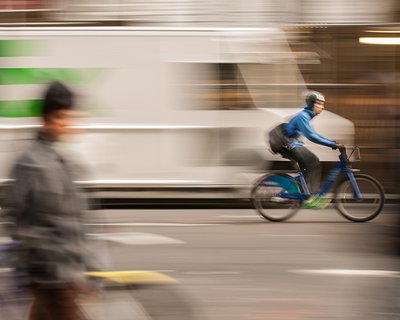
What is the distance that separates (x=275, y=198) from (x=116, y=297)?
7867 mm

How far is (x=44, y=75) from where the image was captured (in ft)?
45.0

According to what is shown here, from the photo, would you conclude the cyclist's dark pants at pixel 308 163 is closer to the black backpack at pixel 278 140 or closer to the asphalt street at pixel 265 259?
the black backpack at pixel 278 140

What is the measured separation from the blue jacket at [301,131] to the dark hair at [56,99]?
7.99m

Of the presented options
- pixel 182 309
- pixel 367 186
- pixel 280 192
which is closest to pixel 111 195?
pixel 280 192

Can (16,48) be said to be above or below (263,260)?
above

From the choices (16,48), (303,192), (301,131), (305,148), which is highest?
(16,48)

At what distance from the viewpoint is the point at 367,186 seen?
12.0m

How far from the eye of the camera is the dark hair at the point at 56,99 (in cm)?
424

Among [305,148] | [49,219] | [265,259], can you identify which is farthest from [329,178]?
[49,219]

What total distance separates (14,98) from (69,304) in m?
9.71

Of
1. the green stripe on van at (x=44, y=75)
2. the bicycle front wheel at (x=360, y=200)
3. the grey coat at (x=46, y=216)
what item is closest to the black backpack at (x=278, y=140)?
the bicycle front wheel at (x=360, y=200)

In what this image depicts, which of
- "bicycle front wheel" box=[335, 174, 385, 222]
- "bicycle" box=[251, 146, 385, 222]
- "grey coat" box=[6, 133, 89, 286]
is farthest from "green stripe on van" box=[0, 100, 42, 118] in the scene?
"grey coat" box=[6, 133, 89, 286]

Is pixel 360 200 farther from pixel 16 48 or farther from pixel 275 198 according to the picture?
pixel 16 48

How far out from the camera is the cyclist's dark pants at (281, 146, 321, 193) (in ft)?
40.1
